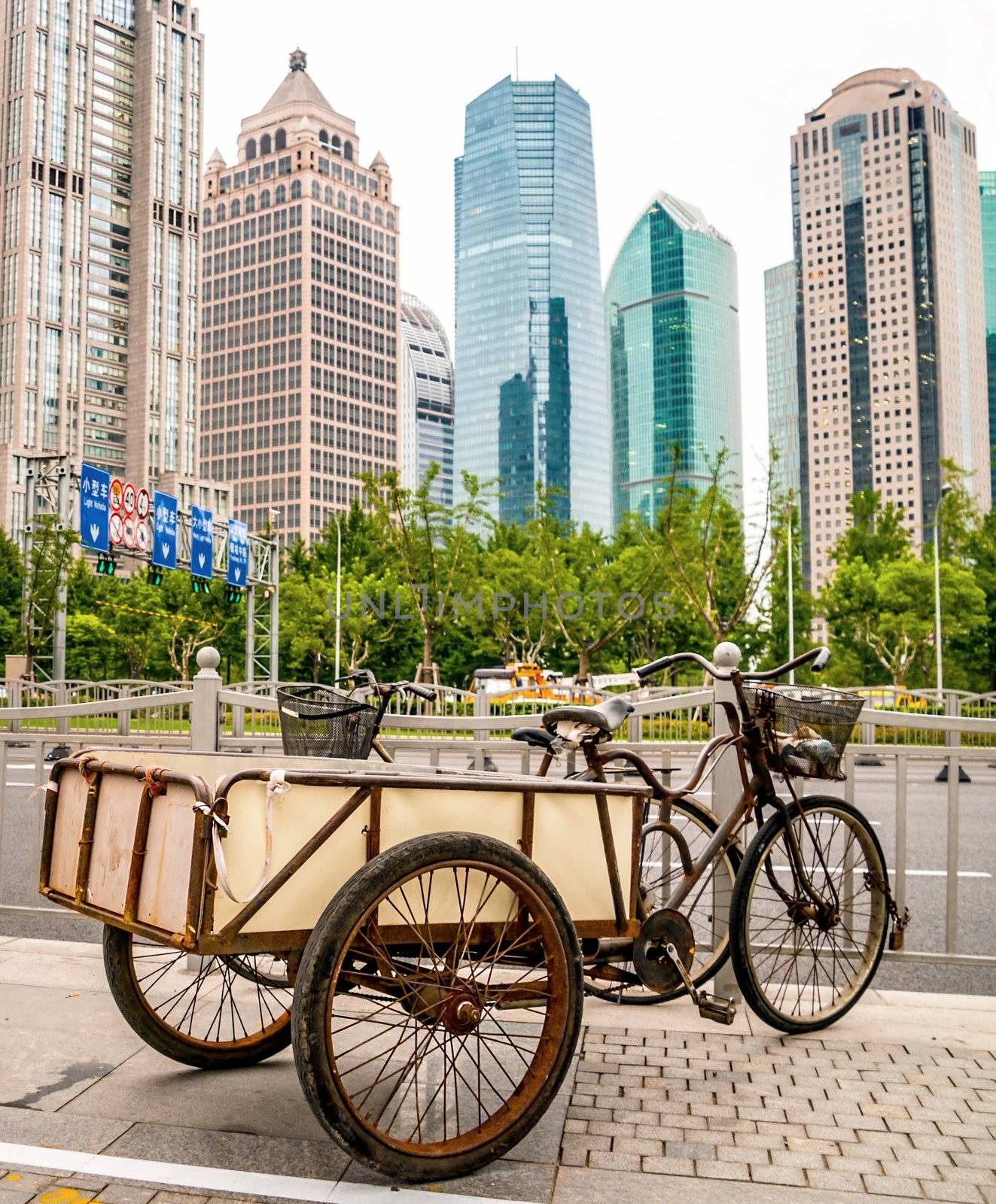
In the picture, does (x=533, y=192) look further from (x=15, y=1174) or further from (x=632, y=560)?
(x=15, y=1174)

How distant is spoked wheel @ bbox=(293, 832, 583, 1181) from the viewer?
111 inches

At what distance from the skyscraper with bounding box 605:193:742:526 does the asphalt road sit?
145698 mm

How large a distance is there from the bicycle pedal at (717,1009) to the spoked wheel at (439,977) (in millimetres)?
870

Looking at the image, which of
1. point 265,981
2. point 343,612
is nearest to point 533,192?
point 343,612

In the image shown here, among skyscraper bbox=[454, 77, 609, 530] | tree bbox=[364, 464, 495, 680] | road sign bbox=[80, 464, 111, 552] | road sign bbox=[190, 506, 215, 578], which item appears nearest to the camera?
road sign bbox=[80, 464, 111, 552]

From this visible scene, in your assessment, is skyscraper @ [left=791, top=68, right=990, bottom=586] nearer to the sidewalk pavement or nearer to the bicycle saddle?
the sidewalk pavement

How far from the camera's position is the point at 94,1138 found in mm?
3191

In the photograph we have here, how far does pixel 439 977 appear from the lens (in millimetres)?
3100

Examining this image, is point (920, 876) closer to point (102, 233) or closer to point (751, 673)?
point (751, 673)

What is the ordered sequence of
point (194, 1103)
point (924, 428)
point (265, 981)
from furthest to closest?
1. point (924, 428)
2. point (265, 981)
3. point (194, 1103)

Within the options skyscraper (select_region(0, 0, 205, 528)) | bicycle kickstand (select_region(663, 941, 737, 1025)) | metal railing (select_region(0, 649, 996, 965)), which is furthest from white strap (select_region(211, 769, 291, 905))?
skyscraper (select_region(0, 0, 205, 528))

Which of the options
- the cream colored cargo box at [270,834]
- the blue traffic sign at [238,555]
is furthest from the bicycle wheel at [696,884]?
the blue traffic sign at [238,555]

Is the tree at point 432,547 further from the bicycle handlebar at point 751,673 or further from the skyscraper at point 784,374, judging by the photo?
the skyscraper at point 784,374

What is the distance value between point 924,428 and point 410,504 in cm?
7861
